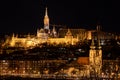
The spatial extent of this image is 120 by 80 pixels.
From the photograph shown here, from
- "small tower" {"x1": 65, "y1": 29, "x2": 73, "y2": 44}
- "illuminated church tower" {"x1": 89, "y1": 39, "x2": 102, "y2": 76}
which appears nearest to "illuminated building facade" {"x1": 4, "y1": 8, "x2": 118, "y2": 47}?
"small tower" {"x1": 65, "y1": 29, "x2": 73, "y2": 44}

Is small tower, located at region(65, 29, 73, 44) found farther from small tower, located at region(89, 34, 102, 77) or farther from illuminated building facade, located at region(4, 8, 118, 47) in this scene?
small tower, located at region(89, 34, 102, 77)

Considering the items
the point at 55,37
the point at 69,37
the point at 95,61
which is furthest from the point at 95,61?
the point at 55,37

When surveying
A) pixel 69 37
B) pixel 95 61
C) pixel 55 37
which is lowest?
pixel 95 61

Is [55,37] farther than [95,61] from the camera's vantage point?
Yes

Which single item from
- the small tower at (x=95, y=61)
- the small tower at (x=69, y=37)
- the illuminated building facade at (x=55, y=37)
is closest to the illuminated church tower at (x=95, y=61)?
the small tower at (x=95, y=61)

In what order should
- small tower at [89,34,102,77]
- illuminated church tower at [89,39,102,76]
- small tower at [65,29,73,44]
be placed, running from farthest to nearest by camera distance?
1. small tower at [65,29,73,44]
2. illuminated church tower at [89,39,102,76]
3. small tower at [89,34,102,77]

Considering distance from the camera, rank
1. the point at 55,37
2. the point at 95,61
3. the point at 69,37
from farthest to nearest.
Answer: the point at 55,37, the point at 69,37, the point at 95,61

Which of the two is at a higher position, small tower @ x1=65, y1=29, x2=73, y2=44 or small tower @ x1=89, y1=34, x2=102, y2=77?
small tower @ x1=65, y1=29, x2=73, y2=44

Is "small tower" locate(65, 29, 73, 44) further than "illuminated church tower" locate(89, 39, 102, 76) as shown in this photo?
Yes

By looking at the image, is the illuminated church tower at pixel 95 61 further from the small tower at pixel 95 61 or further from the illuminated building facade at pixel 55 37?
the illuminated building facade at pixel 55 37

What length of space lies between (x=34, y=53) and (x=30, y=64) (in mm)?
8130

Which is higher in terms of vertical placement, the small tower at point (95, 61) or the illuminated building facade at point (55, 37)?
the illuminated building facade at point (55, 37)

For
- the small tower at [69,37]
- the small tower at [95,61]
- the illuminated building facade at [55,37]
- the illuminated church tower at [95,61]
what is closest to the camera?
the small tower at [95,61]

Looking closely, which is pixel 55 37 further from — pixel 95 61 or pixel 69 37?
pixel 95 61
